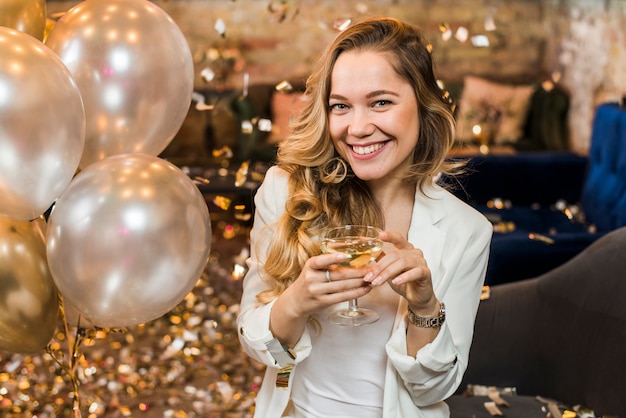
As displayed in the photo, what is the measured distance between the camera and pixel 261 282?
1911mm

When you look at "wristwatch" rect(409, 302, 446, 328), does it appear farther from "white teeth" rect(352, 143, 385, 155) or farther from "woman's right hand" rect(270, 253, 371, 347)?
"white teeth" rect(352, 143, 385, 155)

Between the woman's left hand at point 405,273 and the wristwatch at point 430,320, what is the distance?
2 centimetres

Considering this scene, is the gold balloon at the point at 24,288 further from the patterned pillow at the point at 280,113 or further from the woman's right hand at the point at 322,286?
the patterned pillow at the point at 280,113

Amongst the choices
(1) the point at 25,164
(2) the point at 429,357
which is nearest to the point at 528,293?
(2) the point at 429,357

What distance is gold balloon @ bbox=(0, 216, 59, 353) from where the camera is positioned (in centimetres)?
171

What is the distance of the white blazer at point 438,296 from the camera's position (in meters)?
1.79

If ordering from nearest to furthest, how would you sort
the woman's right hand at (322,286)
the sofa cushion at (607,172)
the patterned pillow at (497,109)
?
the woman's right hand at (322,286) → the sofa cushion at (607,172) → the patterned pillow at (497,109)

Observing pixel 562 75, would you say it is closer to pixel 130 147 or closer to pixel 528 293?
pixel 528 293

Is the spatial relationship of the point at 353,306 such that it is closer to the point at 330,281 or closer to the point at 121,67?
the point at 330,281

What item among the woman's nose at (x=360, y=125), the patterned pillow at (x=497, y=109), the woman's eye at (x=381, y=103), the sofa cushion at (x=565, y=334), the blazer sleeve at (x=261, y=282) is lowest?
the patterned pillow at (x=497, y=109)

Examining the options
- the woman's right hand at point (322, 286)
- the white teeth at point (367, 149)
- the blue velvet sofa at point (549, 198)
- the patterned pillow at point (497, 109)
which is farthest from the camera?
the patterned pillow at point (497, 109)

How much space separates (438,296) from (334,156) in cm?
40

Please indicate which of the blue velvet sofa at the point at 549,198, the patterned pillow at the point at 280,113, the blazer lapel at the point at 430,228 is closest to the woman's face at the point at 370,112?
the blazer lapel at the point at 430,228

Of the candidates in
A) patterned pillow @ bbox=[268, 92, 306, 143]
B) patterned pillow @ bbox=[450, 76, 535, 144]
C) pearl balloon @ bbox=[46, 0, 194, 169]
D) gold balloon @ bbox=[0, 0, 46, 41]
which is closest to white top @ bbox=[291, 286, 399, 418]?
pearl balloon @ bbox=[46, 0, 194, 169]
